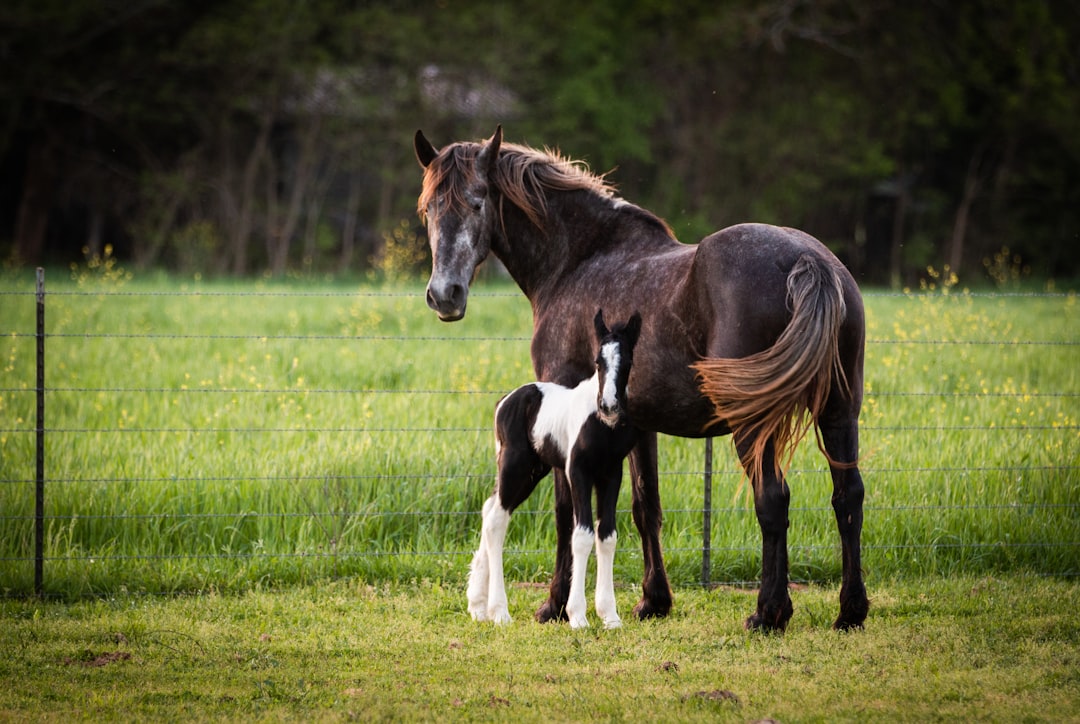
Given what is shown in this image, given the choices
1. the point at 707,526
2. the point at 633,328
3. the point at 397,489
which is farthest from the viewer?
the point at 397,489

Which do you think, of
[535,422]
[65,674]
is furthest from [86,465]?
[535,422]

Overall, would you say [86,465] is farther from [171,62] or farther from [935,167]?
[935,167]

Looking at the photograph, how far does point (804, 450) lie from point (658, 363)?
296 centimetres

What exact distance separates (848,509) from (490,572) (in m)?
1.85

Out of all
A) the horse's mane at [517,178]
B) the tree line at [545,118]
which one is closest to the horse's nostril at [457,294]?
the horse's mane at [517,178]

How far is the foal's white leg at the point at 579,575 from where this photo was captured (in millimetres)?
5367

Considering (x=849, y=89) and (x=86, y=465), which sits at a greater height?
(x=849, y=89)

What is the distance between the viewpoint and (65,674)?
462 centimetres

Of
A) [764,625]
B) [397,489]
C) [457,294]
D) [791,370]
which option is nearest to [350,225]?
[397,489]

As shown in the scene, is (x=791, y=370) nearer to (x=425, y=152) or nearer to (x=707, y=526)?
(x=707, y=526)

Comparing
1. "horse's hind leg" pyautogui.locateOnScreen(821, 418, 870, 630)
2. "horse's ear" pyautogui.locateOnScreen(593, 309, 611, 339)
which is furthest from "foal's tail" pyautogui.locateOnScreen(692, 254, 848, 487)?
"horse's ear" pyautogui.locateOnScreen(593, 309, 611, 339)

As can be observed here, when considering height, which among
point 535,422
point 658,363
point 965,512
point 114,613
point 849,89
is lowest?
point 114,613

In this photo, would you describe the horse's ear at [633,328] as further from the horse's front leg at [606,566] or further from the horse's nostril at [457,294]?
the horse's nostril at [457,294]

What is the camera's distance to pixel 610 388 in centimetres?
516
